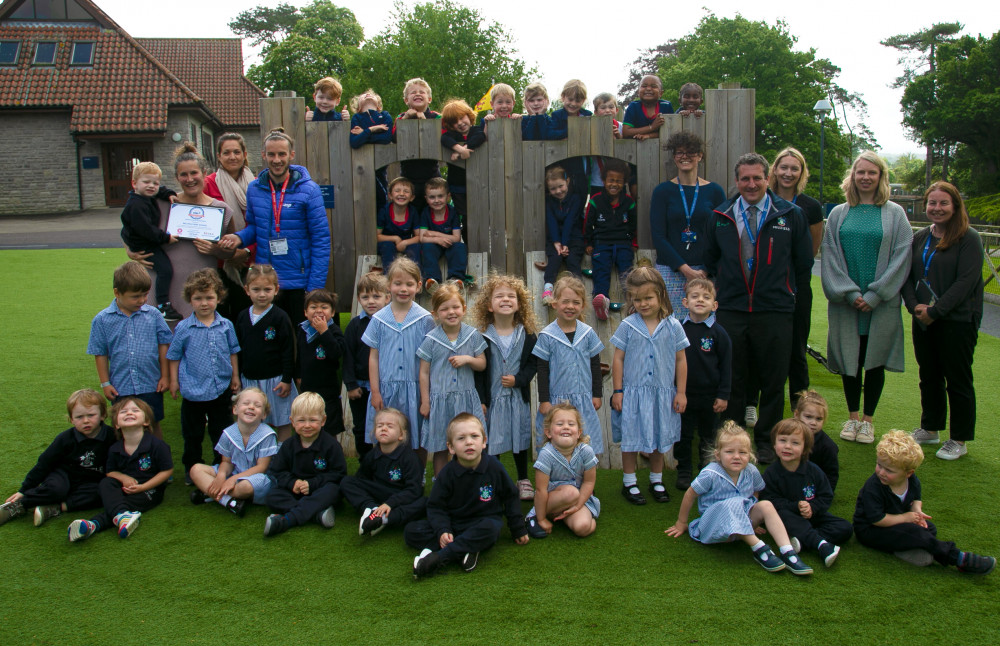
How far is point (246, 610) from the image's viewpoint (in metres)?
3.34

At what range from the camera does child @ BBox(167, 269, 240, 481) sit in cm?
492

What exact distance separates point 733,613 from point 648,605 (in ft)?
1.23

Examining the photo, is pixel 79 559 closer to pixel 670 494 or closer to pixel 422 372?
pixel 422 372

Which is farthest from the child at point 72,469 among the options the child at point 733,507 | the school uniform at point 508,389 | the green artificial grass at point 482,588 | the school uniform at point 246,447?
the child at point 733,507

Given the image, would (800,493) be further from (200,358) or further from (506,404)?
(200,358)

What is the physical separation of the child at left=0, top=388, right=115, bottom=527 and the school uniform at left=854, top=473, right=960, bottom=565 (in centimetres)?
446

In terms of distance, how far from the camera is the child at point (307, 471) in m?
4.30

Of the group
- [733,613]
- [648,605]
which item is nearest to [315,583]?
[648,605]

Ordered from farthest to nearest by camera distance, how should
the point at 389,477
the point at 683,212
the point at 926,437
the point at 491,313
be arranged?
the point at 683,212, the point at 926,437, the point at 491,313, the point at 389,477

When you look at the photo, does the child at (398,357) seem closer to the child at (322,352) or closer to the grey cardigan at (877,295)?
the child at (322,352)

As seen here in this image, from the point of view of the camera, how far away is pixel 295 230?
561 centimetres

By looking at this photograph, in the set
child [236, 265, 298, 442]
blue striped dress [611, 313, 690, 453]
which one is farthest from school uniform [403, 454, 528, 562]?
child [236, 265, 298, 442]

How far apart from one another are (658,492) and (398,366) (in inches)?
73.3

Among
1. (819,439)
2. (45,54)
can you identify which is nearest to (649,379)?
(819,439)
